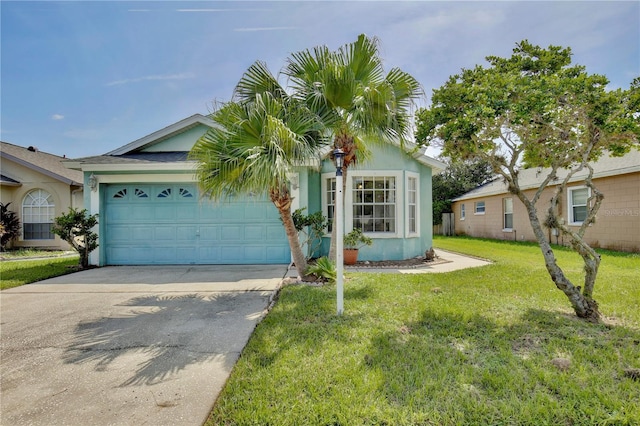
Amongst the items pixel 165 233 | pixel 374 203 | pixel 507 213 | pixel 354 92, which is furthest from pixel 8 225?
pixel 507 213

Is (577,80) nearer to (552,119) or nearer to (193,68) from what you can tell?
(552,119)

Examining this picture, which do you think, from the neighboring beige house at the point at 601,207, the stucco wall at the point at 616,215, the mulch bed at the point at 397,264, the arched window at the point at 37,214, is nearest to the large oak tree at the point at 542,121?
the neighboring beige house at the point at 601,207

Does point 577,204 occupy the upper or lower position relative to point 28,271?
upper

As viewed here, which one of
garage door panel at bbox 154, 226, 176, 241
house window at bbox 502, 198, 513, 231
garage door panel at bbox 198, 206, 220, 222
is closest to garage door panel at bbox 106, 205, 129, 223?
garage door panel at bbox 154, 226, 176, 241

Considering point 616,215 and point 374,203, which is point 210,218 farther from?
point 616,215

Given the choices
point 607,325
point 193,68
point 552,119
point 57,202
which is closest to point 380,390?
point 607,325

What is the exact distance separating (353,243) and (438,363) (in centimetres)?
535

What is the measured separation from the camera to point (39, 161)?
47.1 feet

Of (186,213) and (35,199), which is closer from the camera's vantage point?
(186,213)

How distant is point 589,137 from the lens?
13.9 ft

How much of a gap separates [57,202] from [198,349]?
14239 millimetres

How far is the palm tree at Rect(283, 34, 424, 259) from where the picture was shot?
5.66 metres

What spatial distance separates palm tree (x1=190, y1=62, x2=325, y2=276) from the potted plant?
2.92 metres

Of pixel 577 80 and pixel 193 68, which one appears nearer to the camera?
pixel 577 80
